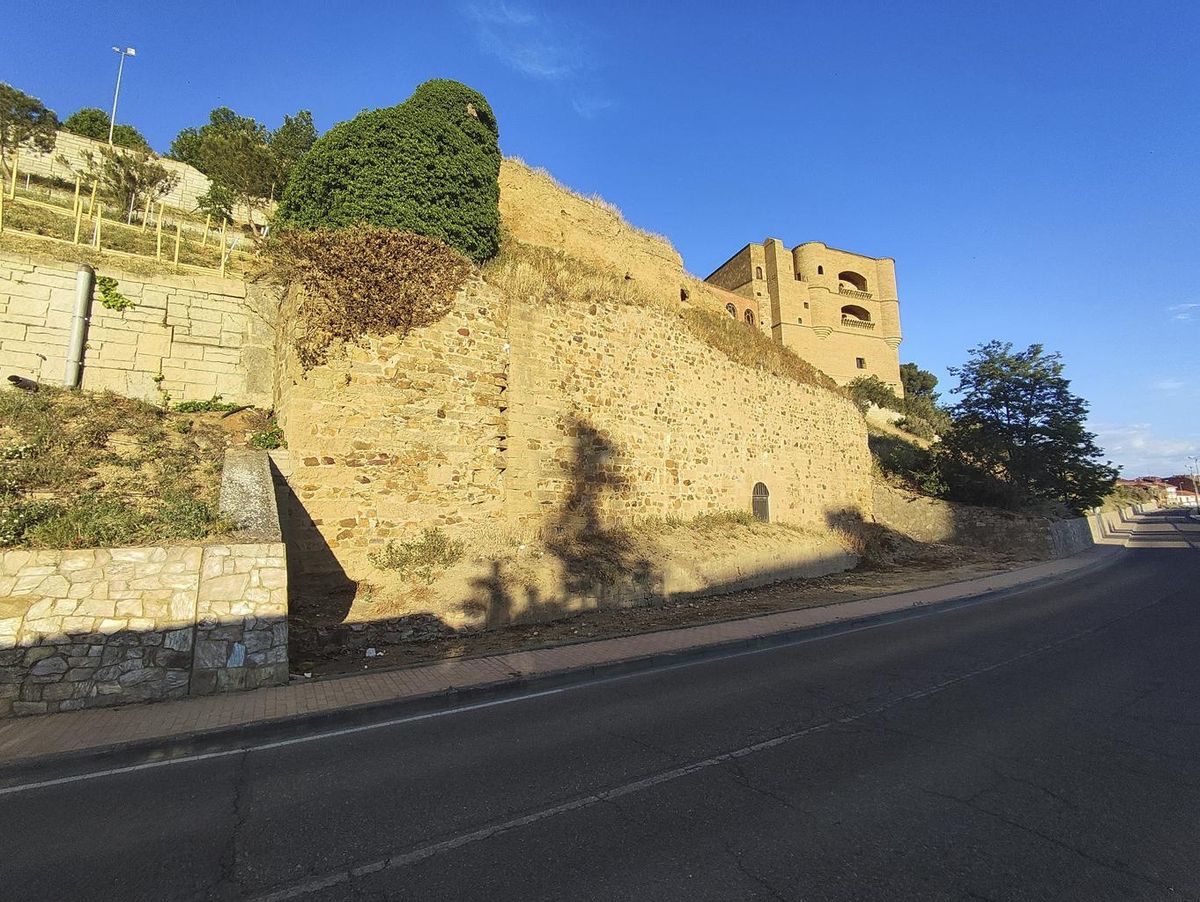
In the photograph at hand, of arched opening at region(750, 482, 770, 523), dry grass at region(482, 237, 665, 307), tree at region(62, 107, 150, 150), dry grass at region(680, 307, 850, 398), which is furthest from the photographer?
tree at region(62, 107, 150, 150)

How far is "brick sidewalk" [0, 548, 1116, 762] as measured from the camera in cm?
500

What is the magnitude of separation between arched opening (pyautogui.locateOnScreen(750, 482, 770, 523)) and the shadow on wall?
236 inches

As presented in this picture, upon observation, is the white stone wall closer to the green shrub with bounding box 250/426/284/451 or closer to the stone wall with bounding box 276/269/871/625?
the stone wall with bounding box 276/269/871/625

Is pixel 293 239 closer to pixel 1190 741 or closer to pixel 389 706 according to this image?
pixel 389 706

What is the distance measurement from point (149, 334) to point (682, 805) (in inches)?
505

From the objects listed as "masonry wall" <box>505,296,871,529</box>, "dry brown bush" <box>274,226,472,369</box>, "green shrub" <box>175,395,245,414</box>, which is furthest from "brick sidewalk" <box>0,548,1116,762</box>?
"green shrub" <box>175,395,245,414</box>

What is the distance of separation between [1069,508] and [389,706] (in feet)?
117

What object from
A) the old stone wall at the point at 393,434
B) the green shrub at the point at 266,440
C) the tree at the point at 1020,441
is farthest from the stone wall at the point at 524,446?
the tree at the point at 1020,441

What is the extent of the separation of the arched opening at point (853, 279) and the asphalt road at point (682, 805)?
50872 mm

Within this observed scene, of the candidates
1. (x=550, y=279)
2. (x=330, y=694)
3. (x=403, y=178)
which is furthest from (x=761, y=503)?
(x=330, y=694)

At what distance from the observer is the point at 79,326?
1045 cm

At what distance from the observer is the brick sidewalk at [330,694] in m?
5.00

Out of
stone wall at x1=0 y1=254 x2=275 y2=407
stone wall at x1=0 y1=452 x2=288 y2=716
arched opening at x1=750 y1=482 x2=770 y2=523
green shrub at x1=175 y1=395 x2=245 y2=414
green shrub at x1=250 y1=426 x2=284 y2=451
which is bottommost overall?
stone wall at x1=0 y1=452 x2=288 y2=716

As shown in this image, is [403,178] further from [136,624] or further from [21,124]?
[21,124]
